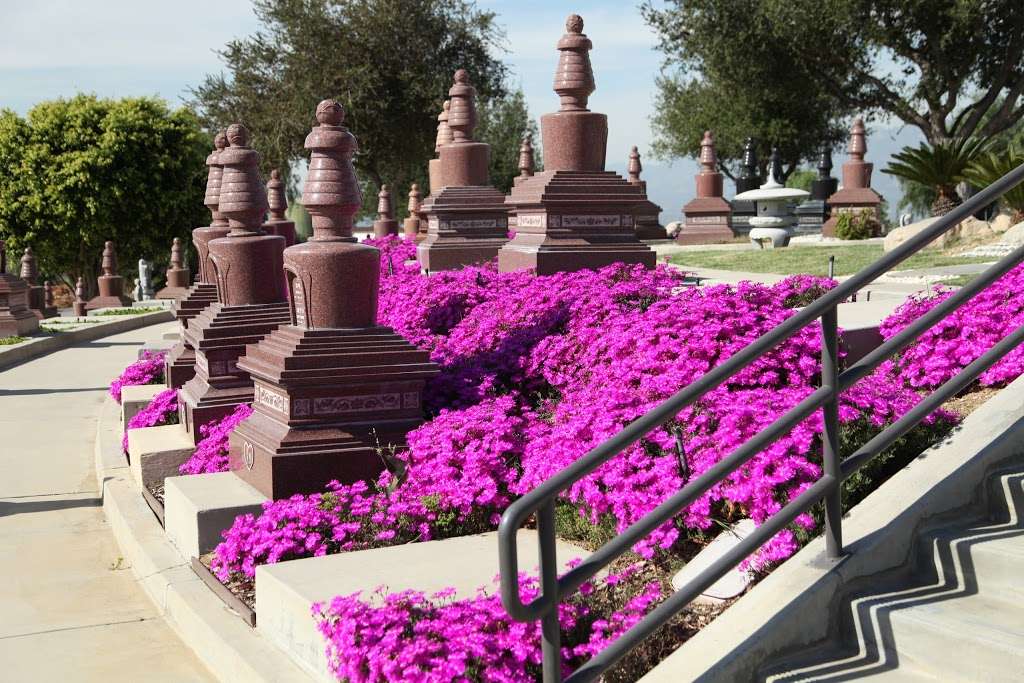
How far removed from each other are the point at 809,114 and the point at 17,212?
98.4 ft

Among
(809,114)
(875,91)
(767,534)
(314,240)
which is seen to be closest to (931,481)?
(767,534)

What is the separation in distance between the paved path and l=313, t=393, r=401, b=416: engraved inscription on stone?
1.45 m

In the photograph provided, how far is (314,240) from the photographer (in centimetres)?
699

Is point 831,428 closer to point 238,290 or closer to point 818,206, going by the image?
point 238,290

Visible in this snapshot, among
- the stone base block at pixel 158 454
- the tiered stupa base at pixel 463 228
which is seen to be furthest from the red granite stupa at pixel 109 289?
the stone base block at pixel 158 454

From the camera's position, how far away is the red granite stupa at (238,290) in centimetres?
887

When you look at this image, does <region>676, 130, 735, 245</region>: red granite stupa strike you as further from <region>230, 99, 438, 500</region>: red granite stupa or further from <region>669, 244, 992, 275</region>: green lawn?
<region>230, 99, 438, 500</region>: red granite stupa

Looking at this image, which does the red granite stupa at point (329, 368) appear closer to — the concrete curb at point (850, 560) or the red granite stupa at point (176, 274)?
the concrete curb at point (850, 560)

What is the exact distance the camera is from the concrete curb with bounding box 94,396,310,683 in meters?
4.63

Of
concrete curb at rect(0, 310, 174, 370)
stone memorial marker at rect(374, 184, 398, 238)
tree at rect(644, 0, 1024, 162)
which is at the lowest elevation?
concrete curb at rect(0, 310, 174, 370)

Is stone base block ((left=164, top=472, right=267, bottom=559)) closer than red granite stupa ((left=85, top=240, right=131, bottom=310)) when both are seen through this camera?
Yes

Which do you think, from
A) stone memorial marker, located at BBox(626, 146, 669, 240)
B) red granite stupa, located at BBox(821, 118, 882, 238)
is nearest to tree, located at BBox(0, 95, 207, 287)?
stone memorial marker, located at BBox(626, 146, 669, 240)

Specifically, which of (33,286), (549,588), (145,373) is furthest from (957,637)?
(33,286)

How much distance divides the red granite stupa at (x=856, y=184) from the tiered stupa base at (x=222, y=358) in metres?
21.7
